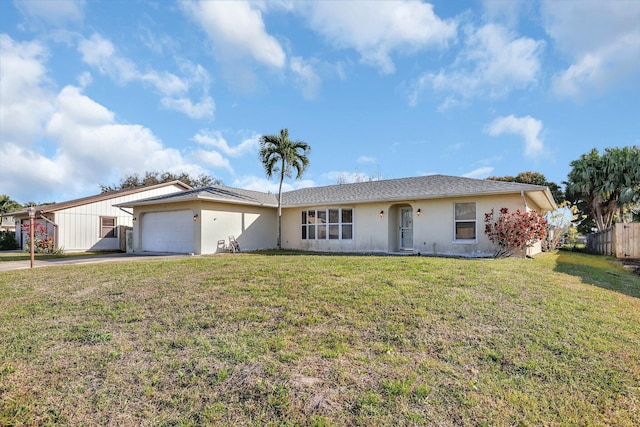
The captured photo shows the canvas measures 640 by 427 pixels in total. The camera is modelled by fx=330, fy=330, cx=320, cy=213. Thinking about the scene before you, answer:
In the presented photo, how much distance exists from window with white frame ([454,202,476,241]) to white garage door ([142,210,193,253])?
12.0 meters

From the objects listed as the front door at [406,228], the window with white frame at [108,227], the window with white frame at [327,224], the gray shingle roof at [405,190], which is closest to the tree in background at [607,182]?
the gray shingle roof at [405,190]

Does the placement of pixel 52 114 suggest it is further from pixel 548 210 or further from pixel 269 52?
pixel 548 210

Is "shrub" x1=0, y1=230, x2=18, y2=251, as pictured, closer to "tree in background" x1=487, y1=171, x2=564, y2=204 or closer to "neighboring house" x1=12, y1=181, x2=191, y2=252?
"neighboring house" x1=12, y1=181, x2=191, y2=252

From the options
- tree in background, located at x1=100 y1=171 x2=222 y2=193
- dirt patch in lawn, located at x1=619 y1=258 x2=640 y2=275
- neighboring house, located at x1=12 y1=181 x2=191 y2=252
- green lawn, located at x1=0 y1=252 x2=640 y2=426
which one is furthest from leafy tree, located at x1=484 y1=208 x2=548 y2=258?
tree in background, located at x1=100 y1=171 x2=222 y2=193

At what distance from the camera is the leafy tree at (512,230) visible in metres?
11.9

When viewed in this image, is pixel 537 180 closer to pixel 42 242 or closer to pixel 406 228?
pixel 406 228

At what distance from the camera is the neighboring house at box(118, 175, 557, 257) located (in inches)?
527

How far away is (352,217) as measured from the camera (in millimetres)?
16156

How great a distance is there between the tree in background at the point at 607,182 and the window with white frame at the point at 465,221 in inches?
693

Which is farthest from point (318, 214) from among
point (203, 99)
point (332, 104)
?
point (203, 99)

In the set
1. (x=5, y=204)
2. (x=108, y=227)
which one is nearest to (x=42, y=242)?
(x=108, y=227)

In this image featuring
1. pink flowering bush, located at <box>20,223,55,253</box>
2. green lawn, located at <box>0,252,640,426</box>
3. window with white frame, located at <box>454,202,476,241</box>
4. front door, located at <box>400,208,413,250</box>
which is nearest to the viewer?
green lawn, located at <box>0,252,640,426</box>

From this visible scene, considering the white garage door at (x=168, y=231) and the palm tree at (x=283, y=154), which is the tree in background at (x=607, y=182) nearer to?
the palm tree at (x=283, y=154)

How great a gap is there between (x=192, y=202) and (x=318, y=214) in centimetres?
614
